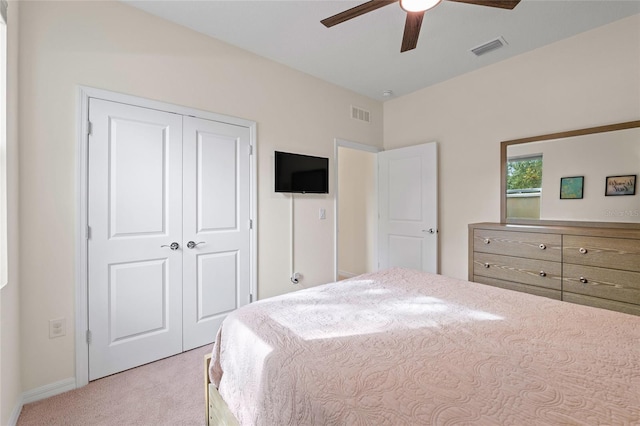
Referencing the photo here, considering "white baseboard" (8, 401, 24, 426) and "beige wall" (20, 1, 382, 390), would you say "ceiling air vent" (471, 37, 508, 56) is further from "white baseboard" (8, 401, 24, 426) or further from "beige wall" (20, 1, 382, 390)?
"white baseboard" (8, 401, 24, 426)

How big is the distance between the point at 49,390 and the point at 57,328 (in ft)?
1.30

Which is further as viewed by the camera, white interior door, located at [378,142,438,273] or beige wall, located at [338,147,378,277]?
beige wall, located at [338,147,378,277]

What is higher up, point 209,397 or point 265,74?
point 265,74

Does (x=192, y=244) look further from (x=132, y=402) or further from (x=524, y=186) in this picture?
(x=524, y=186)

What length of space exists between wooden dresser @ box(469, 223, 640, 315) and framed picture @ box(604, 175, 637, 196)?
0.49 metres

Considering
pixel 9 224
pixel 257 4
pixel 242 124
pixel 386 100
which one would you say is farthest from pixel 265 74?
pixel 9 224

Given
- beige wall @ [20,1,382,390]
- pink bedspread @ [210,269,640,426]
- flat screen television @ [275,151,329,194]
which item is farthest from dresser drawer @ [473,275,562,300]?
beige wall @ [20,1,382,390]

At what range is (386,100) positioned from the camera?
409 cm

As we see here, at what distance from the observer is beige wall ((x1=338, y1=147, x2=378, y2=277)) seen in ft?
15.1

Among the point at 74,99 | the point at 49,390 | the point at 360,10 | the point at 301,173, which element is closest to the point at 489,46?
the point at 360,10

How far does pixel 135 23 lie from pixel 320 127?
195 cm

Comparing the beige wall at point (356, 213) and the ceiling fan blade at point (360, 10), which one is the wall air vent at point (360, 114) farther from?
the ceiling fan blade at point (360, 10)

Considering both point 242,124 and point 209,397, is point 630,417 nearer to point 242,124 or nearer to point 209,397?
point 209,397

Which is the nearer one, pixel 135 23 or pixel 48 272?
pixel 48 272
